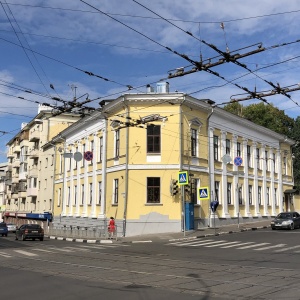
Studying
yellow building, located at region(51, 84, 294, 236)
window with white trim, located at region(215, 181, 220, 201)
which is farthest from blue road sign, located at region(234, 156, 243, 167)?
window with white trim, located at region(215, 181, 220, 201)

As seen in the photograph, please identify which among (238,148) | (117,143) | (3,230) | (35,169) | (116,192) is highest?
(238,148)

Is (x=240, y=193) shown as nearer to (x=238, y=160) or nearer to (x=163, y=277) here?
(x=238, y=160)

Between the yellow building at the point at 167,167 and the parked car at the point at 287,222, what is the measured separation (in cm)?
313

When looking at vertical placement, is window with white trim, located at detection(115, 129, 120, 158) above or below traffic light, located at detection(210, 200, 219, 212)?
above

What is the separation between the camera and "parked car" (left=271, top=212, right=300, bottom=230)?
3076 cm

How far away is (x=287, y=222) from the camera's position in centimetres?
3077

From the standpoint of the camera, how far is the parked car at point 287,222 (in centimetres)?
3076

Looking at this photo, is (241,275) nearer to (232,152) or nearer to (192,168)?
(192,168)

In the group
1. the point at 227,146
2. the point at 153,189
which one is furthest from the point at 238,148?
the point at 153,189

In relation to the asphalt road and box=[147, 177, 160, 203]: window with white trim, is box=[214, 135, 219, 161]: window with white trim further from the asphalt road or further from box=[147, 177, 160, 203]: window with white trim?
the asphalt road

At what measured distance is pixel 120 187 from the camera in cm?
→ 3212

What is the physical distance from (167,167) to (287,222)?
10.5 metres

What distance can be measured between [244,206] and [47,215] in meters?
25.0

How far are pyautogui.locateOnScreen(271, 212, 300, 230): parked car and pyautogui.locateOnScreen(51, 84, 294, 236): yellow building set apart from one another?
313 centimetres
